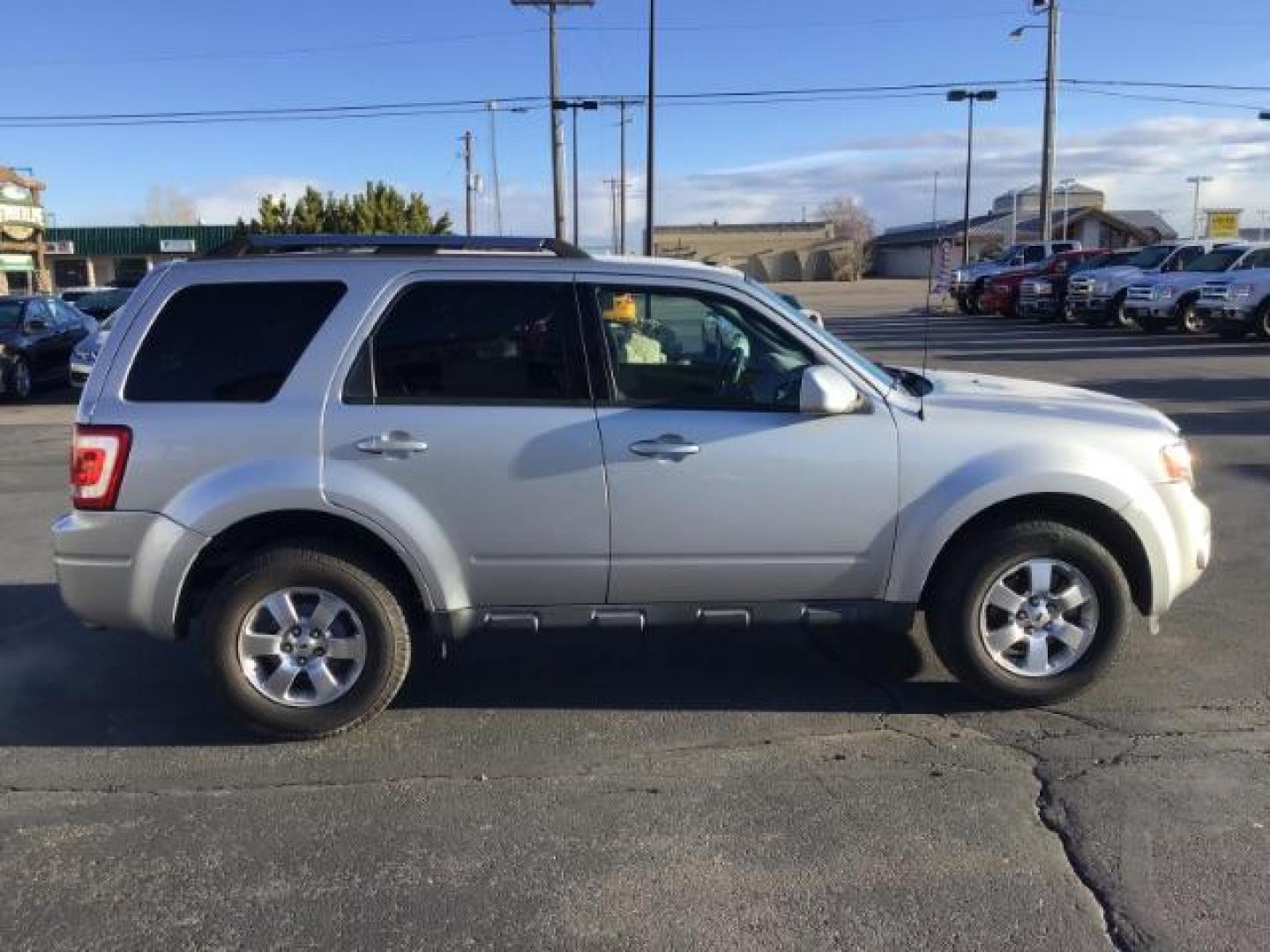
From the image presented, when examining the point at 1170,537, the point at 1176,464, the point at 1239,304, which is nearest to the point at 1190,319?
the point at 1239,304

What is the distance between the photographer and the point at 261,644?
14.5ft

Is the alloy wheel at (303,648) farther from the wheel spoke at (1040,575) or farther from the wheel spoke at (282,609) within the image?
the wheel spoke at (1040,575)

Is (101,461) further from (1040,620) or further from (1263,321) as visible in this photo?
(1263,321)

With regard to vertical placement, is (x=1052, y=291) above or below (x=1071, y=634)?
above

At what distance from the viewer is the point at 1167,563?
15.0 ft

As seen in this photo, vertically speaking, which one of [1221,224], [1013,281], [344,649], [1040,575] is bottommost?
[344,649]

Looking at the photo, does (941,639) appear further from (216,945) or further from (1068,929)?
(216,945)

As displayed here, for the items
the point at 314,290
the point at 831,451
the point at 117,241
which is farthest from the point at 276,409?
the point at 117,241

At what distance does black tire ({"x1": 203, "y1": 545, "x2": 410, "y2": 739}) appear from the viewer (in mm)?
4348

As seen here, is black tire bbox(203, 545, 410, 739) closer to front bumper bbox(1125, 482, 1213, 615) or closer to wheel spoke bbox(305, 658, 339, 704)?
wheel spoke bbox(305, 658, 339, 704)

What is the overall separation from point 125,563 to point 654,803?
220cm

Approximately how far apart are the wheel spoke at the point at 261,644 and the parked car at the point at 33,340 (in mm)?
14641

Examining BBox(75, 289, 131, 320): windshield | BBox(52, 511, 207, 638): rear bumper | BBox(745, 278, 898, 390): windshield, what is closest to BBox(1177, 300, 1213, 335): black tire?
BBox(745, 278, 898, 390): windshield

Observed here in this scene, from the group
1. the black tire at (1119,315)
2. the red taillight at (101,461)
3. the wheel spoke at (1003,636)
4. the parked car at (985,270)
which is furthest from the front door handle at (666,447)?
the parked car at (985,270)
